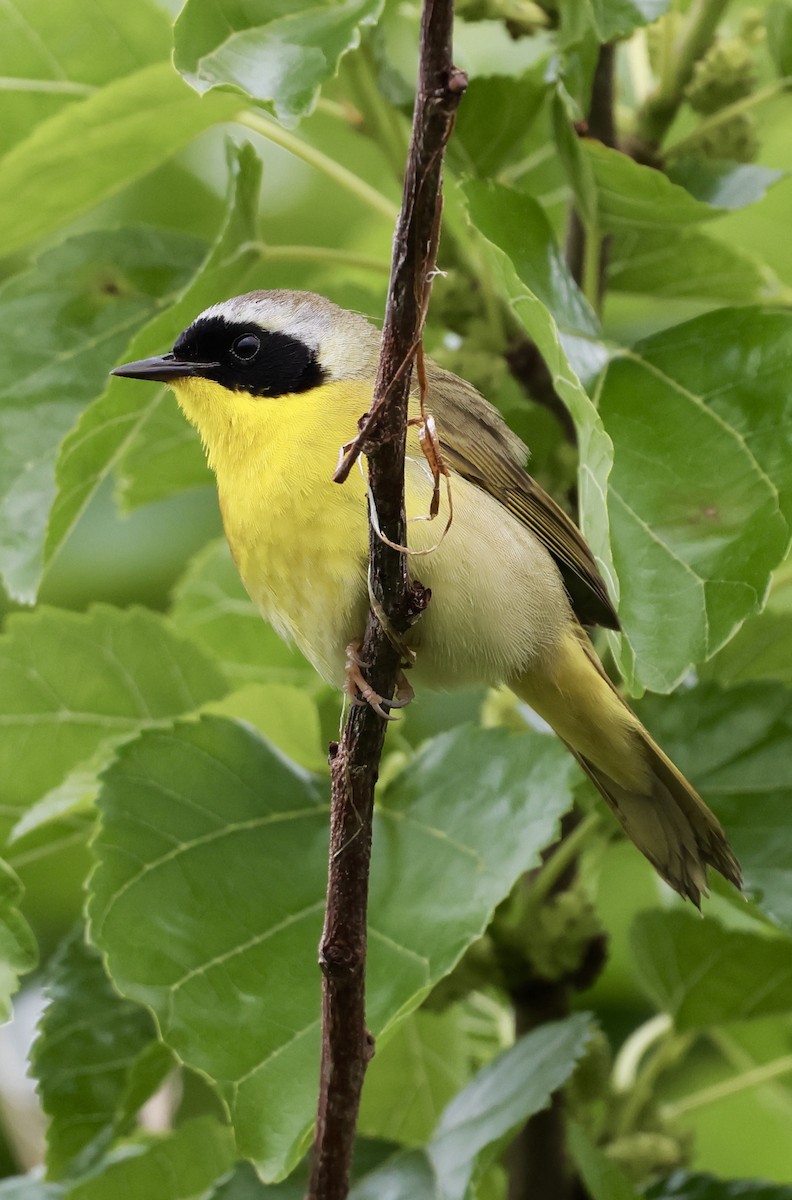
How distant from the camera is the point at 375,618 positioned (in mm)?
1716

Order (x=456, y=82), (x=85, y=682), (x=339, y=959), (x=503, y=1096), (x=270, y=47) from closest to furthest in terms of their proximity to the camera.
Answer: (x=456, y=82) → (x=339, y=959) → (x=270, y=47) → (x=503, y=1096) → (x=85, y=682)

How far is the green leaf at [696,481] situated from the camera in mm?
1872

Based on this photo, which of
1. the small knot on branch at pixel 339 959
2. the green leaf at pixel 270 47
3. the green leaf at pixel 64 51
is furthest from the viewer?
the green leaf at pixel 64 51

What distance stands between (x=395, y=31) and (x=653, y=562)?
5.11 feet

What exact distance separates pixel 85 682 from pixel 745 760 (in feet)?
3.98

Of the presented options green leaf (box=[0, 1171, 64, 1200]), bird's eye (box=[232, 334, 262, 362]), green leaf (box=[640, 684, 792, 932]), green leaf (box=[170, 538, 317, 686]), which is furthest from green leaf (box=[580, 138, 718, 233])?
green leaf (box=[0, 1171, 64, 1200])

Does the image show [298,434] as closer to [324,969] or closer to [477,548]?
[477,548]

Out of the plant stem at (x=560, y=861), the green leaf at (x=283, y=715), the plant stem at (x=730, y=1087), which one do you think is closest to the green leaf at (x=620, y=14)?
the green leaf at (x=283, y=715)

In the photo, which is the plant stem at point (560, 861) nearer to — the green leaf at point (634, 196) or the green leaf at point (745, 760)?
the green leaf at point (745, 760)

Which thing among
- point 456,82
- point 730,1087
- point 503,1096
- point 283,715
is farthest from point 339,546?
point 730,1087

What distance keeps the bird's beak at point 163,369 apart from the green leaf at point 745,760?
1.00 metres

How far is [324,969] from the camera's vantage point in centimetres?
164

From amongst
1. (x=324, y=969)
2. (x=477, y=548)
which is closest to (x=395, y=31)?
(x=477, y=548)

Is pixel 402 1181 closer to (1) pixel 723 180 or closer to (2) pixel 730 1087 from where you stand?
(2) pixel 730 1087
